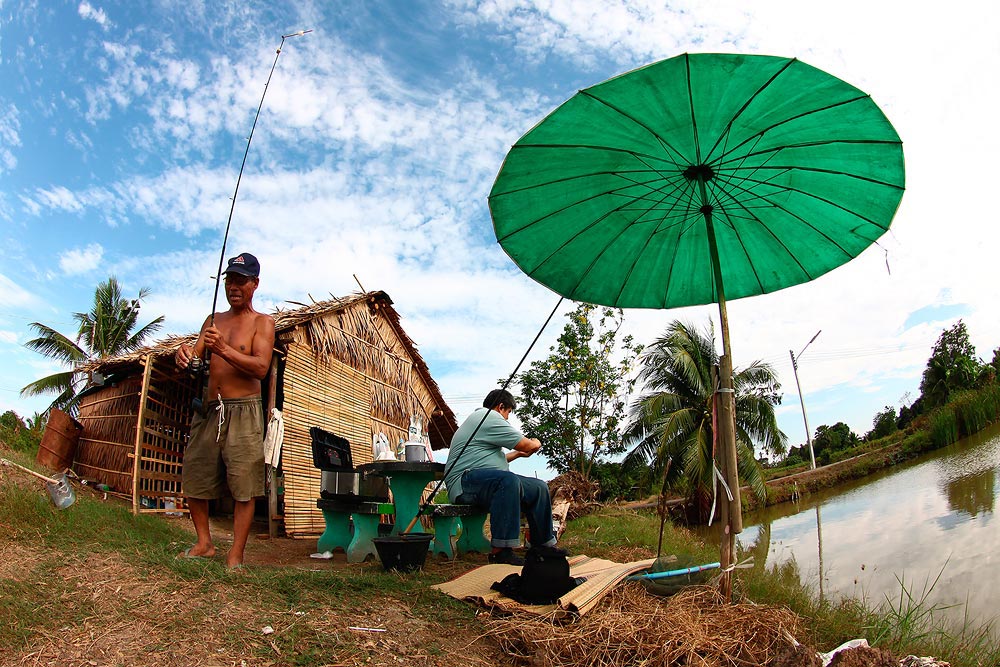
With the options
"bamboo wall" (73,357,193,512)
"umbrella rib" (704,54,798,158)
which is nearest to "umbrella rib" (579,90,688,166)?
"umbrella rib" (704,54,798,158)

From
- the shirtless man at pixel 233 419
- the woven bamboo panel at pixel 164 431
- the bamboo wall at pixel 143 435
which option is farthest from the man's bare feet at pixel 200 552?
the woven bamboo panel at pixel 164 431

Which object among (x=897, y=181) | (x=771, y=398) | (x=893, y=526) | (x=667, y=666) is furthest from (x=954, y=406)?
(x=667, y=666)

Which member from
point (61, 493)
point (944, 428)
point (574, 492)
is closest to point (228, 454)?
point (61, 493)

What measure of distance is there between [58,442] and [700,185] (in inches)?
401

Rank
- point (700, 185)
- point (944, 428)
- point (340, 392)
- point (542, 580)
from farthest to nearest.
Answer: point (944, 428), point (340, 392), point (700, 185), point (542, 580)

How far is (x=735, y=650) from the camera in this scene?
260 cm

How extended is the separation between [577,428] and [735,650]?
16.0m

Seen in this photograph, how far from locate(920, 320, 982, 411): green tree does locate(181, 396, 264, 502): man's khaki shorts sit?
96.5 ft

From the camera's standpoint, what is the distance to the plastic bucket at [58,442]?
29.2ft

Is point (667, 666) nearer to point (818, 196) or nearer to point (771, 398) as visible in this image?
point (818, 196)

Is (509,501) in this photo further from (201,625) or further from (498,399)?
(201,625)

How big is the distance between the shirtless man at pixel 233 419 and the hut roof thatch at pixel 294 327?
2697 mm

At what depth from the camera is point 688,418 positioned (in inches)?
707

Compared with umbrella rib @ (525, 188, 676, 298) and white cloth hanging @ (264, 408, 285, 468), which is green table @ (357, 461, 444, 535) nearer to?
umbrella rib @ (525, 188, 676, 298)
